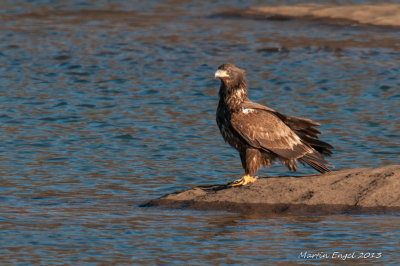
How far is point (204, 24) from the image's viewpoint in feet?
102

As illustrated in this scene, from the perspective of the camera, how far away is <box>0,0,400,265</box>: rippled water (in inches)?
434

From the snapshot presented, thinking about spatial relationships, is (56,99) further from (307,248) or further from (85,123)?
(307,248)

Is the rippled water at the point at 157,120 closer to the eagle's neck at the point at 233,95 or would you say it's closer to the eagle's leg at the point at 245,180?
the eagle's leg at the point at 245,180

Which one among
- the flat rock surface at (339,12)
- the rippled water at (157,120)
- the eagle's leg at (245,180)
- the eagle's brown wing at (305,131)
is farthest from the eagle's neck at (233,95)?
the flat rock surface at (339,12)

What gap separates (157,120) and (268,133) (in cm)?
639

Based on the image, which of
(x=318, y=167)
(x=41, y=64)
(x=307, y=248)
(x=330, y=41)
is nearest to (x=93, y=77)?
(x=41, y=64)

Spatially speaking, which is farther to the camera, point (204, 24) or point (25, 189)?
point (204, 24)

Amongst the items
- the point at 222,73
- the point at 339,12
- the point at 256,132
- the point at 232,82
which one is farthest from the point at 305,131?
the point at 339,12

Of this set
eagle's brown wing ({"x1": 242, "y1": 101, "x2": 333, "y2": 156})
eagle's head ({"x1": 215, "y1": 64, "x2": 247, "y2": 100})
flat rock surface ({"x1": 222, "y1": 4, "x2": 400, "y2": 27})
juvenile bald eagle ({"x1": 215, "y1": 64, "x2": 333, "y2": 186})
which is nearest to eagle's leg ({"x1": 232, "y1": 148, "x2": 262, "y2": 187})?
juvenile bald eagle ({"x1": 215, "y1": 64, "x2": 333, "y2": 186})

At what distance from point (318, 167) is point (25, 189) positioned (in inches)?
162

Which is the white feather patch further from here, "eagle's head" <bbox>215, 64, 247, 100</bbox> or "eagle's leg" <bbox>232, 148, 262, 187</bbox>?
"eagle's leg" <bbox>232, 148, 262, 187</bbox>

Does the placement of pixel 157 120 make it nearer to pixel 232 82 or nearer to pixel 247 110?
pixel 232 82

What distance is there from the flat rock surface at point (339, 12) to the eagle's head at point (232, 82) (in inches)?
673

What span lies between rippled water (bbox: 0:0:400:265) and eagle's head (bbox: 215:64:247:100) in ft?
5.60
